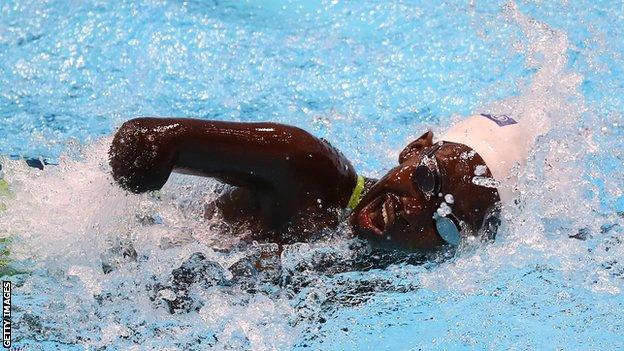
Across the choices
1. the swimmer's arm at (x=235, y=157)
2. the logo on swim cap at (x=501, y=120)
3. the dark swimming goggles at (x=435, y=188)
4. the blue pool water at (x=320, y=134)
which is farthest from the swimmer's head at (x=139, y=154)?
the logo on swim cap at (x=501, y=120)

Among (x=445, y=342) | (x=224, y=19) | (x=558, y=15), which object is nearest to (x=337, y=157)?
(x=445, y=342)

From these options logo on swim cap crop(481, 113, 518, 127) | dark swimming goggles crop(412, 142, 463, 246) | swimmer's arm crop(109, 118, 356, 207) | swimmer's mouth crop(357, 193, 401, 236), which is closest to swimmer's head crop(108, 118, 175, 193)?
swimmer's arm crop(109, 118, 356, 207)

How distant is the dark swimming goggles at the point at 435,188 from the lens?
7.38 ft

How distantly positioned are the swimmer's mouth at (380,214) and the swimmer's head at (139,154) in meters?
0.50

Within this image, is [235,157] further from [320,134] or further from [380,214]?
[320,134]

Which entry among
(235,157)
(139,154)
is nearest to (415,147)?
(235,157)

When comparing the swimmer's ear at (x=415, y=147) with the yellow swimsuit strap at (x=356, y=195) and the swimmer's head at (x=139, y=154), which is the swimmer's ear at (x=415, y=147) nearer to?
the yellow swimsuit strap at (x=356, y=195)

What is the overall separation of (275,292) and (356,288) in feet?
0.74

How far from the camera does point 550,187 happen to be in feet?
8.13

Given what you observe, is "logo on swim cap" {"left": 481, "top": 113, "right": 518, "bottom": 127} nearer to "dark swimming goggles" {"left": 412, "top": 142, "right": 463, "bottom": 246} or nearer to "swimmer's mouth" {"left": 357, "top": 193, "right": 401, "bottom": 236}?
"dark swimming goggles" {"left": 412, "top": 142, "right": 463, "bottom": 246}

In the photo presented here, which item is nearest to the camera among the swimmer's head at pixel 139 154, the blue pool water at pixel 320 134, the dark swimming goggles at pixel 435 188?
the swimmer's head at pixel 139 154

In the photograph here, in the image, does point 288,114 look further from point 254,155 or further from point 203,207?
point 254,155

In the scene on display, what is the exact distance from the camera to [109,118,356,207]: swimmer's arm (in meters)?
2.16

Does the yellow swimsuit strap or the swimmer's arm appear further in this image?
the yellow swimsuit strap
